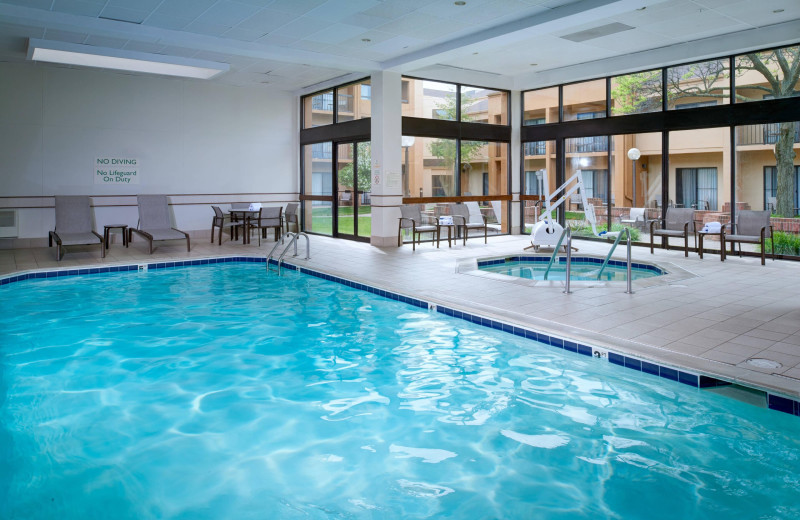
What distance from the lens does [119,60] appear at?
9555 mm

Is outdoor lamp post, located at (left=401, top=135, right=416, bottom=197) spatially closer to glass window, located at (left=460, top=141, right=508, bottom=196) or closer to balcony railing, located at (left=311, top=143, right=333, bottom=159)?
glass window, located at (left=460, top=141, right=508, bottom=196)

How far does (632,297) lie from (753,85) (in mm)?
5036

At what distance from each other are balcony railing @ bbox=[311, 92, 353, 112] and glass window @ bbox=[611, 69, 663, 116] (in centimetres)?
489

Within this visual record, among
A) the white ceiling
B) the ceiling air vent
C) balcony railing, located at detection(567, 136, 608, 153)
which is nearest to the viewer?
the white ceiling

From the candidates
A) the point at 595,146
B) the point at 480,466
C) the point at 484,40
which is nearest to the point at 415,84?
the point at 484,40

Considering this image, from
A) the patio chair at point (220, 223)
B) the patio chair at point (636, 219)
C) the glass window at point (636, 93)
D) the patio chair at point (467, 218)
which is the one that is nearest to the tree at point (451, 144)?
the patio chair at point (467, 218)

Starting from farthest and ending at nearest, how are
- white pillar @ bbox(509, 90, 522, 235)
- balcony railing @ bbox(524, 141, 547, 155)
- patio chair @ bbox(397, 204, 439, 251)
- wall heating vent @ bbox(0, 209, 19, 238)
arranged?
white pillar @ bbox(509, 90, 522, 235)
balcony railing @ bbox(524, 141, 547, 155)
patio chair @ bbox(397, 204, 439, 251)
wall heating vent @ bbox(0, 209, 19, 238)

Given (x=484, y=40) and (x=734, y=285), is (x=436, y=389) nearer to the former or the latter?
(x=734, y=285)

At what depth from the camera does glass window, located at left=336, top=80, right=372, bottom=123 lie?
11.1 metres

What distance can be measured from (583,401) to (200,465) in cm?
224

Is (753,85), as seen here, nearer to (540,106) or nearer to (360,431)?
(540,106)

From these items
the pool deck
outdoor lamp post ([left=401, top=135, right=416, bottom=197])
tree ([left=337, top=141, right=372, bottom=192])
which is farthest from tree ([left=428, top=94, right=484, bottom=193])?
the pool deck

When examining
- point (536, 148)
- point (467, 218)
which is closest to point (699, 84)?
point (536, 148)

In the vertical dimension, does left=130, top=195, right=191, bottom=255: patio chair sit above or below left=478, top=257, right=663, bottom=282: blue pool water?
above
